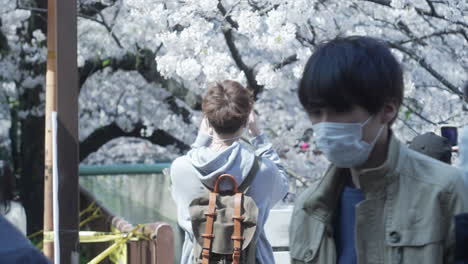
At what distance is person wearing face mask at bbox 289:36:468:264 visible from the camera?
1.93 m

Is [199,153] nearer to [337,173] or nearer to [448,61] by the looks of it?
[337,173]

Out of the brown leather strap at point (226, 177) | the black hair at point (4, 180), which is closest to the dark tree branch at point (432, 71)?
the brown leather strap at point (226, 177)

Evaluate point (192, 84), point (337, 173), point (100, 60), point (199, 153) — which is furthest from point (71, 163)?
point (100, 60)

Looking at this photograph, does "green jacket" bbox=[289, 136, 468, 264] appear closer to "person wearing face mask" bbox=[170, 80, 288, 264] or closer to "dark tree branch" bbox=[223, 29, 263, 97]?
"person wearing face mask" bbox=[170, 80, 288, 264]

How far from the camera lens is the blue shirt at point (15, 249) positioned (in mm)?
1290

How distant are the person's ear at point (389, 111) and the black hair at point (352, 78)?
0.04 ft

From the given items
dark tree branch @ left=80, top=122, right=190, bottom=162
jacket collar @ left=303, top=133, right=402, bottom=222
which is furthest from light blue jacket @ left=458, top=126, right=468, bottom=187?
dark tree branch @ left=80, top=122, right=190, bottom=162

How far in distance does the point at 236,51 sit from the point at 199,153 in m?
4.23

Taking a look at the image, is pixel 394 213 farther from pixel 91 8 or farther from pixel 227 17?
pixel 91 8

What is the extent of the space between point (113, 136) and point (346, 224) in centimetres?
866

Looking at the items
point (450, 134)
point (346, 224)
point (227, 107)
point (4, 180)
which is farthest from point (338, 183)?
point (450, 134)

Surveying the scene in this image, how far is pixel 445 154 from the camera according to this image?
4.05 m

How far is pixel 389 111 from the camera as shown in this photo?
2.10m

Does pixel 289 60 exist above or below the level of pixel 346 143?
above
